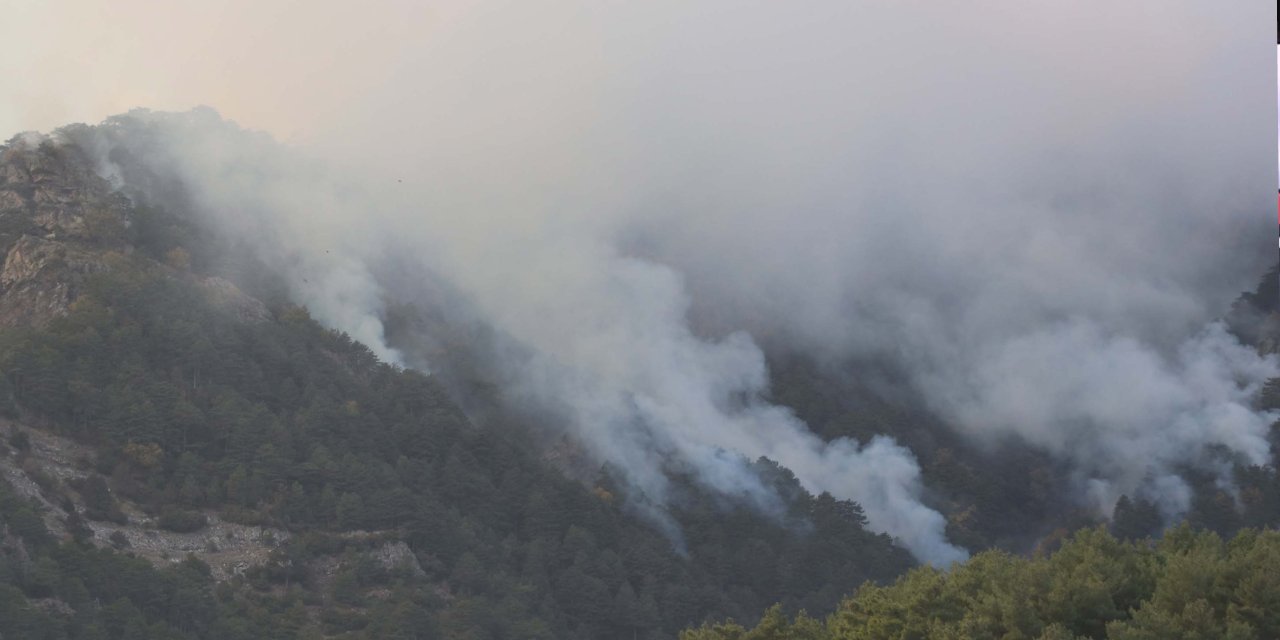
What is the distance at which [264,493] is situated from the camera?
373ft

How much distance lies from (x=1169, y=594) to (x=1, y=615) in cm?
5664

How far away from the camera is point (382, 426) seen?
12912 cm

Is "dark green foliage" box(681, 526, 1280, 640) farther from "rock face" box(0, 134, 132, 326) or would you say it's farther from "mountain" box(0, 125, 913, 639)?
"rock face" box(0, 134, 132, 326)

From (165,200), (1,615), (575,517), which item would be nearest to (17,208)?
(165,200)

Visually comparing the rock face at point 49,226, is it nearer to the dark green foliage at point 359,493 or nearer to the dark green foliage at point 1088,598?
the dark green foliage at point 359,493

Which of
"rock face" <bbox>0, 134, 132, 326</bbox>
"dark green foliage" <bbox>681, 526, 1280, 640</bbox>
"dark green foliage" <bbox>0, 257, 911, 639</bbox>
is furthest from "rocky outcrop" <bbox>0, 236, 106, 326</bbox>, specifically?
"dark green foliage" <bbox>681, 526, 1280, 640</bbox>

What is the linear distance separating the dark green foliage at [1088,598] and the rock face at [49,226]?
75383 millimetres

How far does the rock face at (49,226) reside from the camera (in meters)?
124

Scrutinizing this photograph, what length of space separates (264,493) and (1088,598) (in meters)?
72.8

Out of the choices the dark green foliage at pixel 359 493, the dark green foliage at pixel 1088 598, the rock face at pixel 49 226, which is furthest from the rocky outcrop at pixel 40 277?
the dark green foliage at pixel 1088 598

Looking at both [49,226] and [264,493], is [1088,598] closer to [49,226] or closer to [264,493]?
[264,493]

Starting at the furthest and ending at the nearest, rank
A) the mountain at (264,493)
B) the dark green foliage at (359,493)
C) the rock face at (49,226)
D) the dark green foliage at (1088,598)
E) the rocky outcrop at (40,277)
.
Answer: the rock face at (49,226) → the rocky outcrop at (40,277) → the dark green foliage at (359,493) → the mountain at (264,493) → the dark green foliage at (1088,598)

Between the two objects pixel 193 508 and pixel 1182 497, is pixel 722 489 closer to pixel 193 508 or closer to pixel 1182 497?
pixel 1182 497

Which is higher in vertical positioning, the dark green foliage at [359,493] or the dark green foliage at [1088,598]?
the dark green foliage at [359,493]
